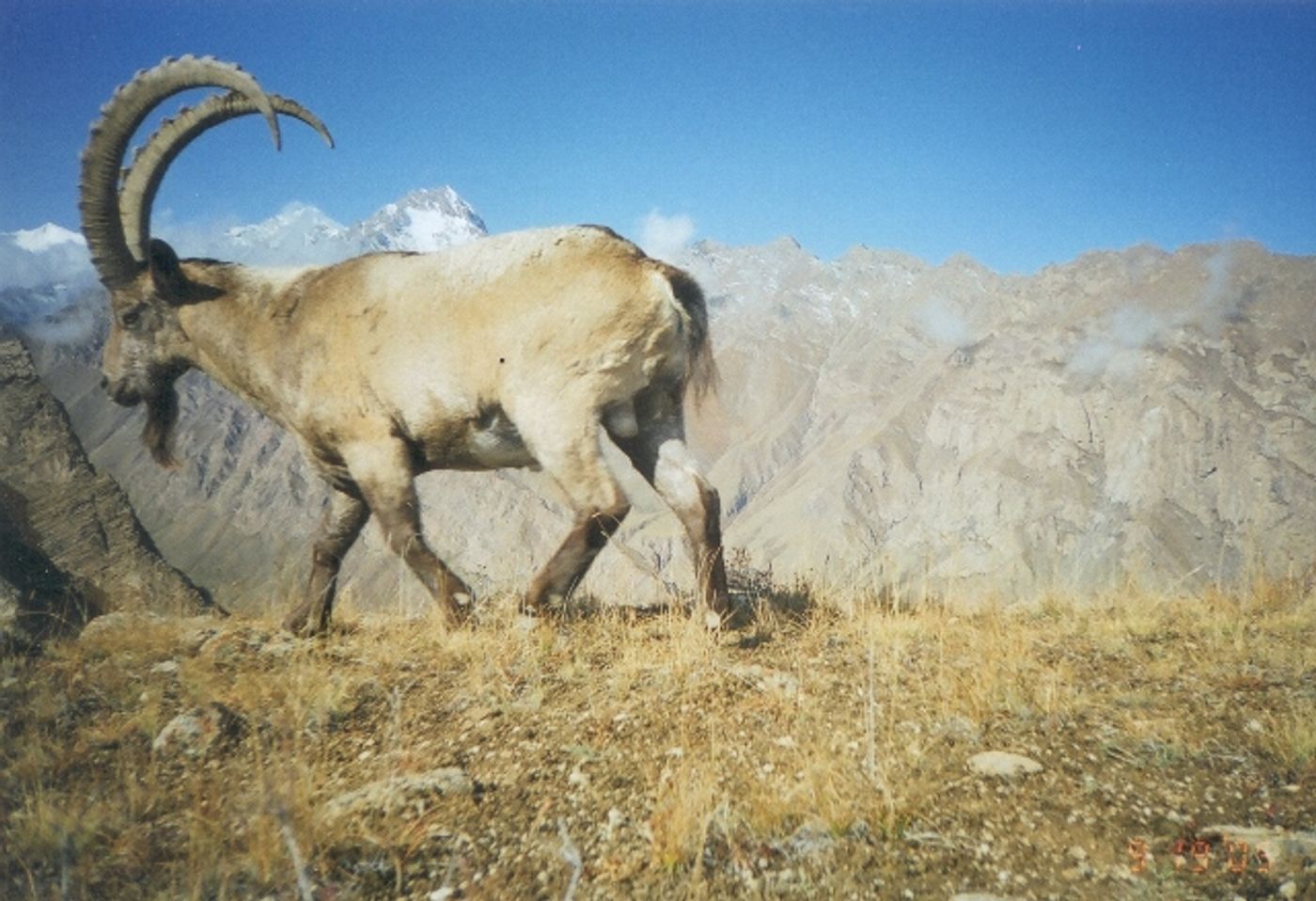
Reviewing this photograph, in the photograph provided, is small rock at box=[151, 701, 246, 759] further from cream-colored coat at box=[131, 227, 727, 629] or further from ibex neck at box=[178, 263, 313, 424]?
ibex neck at box=[178, 263, 313, 424]

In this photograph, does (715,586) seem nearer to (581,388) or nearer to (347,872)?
(581,388)

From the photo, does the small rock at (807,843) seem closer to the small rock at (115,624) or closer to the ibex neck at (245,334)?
the ibex neck at (245,334)

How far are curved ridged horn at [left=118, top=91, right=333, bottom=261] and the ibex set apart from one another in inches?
0.5

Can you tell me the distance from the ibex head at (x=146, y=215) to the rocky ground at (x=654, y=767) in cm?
270

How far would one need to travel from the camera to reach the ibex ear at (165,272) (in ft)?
20.8

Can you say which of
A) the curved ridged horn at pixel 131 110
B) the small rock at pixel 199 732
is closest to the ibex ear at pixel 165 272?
the curved ridged horn at pixel 131 110

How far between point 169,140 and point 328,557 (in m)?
3.61

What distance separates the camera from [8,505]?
16719mm

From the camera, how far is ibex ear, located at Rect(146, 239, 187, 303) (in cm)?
634

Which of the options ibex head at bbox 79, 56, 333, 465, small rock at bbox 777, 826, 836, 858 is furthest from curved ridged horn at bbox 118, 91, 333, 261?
small rock at bbox 777, 826, 836, 858

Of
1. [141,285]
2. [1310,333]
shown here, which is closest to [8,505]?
[141,285]

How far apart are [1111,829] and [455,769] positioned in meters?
2.57

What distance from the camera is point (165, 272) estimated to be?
6418 millimetres

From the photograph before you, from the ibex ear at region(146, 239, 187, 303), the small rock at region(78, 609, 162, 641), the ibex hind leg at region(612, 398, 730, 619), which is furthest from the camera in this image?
the ibex ear at region(146, 239, 187, 303)
